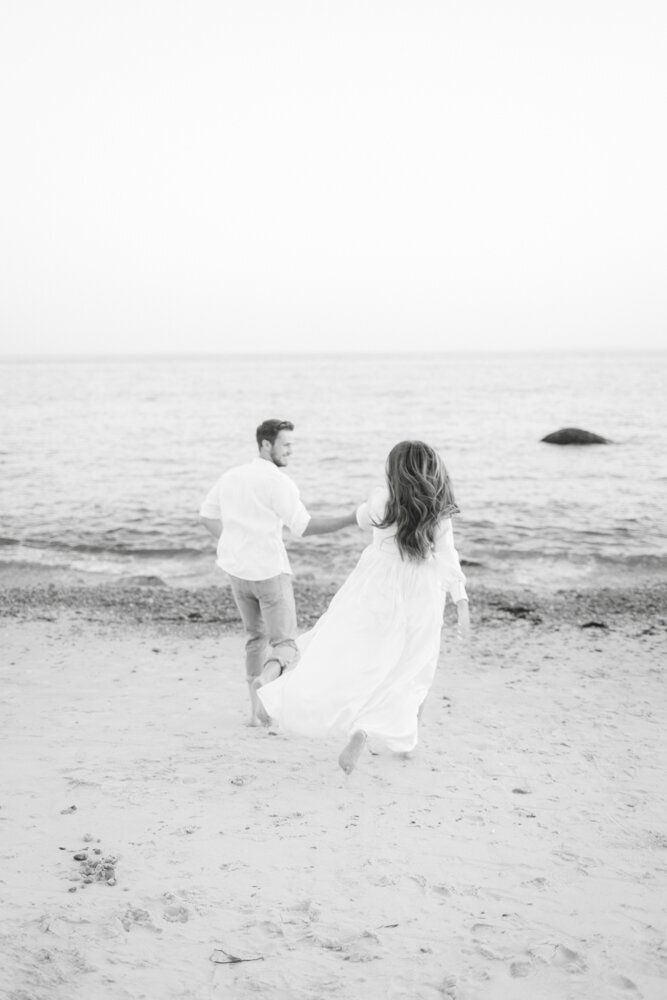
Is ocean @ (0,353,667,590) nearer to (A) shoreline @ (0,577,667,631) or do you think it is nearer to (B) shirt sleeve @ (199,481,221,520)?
(A) shoreline @ (0,577,667,631)

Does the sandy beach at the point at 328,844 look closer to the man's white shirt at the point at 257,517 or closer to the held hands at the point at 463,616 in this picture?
the held hands at the point at 463,616

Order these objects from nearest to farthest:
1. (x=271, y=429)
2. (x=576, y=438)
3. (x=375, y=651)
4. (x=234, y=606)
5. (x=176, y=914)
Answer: (x=176, y=914), (x=375, y=651), (x=271, y=429), (x=234, y=606), (x=576, y=438)

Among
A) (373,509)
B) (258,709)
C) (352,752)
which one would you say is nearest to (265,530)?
(373,509)

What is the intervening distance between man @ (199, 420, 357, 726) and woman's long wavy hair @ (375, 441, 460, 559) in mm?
594

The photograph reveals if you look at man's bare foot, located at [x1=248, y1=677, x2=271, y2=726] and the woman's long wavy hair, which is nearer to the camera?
the woman's long wavy hair

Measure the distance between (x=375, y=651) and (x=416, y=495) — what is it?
1162 millimetres

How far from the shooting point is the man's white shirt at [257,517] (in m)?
5.85

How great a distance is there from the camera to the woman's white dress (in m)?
5.41

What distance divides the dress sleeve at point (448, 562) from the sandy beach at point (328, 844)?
1318mm

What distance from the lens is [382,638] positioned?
18.0 ft

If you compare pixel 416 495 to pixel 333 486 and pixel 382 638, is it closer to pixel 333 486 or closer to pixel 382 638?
pixel 382 638

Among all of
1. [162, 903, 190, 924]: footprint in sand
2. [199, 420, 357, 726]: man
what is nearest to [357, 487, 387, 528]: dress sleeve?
[199, 420, 357, 726]: man

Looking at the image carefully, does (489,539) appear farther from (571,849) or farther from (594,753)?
(571,849)

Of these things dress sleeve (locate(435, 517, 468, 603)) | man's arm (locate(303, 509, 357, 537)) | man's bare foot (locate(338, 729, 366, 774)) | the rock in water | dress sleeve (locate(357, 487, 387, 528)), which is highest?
dress sleeve (locate(357, 487, 387, 528))
